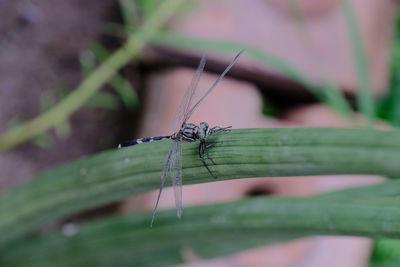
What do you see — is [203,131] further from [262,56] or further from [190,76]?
[190,76]

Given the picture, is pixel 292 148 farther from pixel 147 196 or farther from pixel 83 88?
pixel 83 88

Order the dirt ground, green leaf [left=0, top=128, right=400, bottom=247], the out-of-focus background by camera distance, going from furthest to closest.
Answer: the dirt ground, the out-of-focus background, green leaf [left=0, top=128, right=400, bottom=247]

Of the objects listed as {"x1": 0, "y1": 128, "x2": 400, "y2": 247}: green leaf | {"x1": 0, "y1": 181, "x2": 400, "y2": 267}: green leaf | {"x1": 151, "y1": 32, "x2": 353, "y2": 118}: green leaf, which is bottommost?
{"x1": 0, "y1": 181, "x2": 400, "y2": 267}: green leaf

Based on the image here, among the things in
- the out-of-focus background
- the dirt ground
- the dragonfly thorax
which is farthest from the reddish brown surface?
the dragonfly thorax

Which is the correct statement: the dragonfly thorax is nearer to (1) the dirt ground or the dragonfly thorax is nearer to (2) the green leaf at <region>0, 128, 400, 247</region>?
(2) the green leaf at <region>0, 128, 400, 247</region>

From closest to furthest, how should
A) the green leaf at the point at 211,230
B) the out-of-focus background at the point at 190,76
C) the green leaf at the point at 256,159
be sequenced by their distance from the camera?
the green leaf at the point at 256,159
the green leaf at the point at 211,230
the out-of-focus background at the point at 190,76

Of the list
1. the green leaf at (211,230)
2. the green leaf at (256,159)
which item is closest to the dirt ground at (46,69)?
the green leaf at (211,230)

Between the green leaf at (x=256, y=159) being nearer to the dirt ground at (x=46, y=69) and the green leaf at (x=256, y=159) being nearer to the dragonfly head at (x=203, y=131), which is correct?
the dragonfly head at (x=203, y=131)

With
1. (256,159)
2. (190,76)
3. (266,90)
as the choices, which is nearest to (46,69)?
(190,76)

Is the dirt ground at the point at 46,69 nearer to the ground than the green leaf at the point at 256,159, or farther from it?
farther from it
